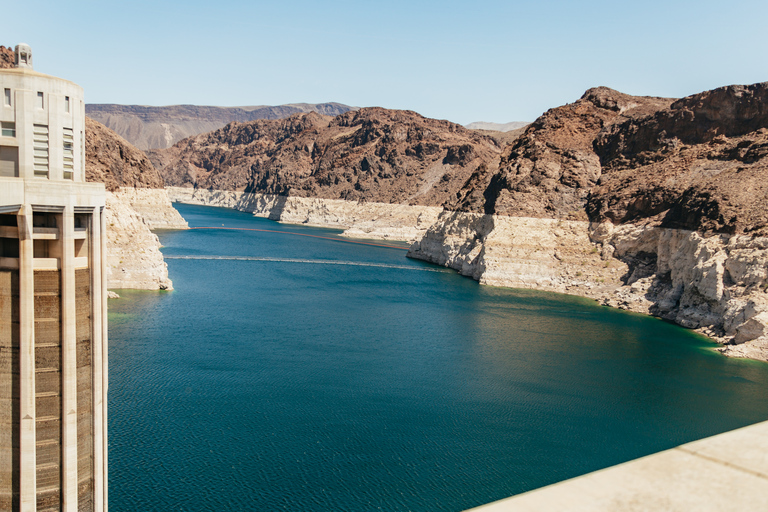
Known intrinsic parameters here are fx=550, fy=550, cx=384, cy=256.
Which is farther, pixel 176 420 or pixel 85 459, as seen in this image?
pixel 176 420

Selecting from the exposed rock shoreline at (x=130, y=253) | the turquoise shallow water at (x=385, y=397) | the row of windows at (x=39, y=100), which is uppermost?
the row of windows at (x=39, y=100)

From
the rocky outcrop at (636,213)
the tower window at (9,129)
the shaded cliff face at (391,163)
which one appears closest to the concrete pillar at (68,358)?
the tower window at (9,129)

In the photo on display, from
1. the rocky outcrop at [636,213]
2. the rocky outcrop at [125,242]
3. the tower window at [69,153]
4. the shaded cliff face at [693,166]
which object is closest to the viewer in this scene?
the tower window at [69,153]

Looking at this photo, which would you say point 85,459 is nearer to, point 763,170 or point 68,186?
point 68,186

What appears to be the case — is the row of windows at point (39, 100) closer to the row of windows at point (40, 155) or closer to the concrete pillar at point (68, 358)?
the row of windows at point (40, 155)

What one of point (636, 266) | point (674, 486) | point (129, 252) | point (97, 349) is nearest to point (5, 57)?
point (129, 252)

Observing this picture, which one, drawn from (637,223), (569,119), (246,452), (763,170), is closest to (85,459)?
(246,452)

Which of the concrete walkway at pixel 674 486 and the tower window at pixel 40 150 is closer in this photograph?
the concrete walkway at pixel 674 486
